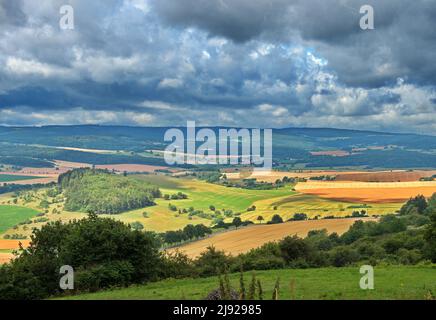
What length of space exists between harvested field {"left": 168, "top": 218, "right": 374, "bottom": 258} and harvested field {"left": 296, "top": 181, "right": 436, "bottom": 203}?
713 inches

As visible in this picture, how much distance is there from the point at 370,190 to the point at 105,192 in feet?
285

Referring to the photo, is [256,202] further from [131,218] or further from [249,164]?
[249,164]

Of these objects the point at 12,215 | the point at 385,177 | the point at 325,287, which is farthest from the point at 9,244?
the point at 385,177

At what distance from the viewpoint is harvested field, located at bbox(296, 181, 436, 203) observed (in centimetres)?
11381

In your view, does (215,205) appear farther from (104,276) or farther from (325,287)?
(325,287)

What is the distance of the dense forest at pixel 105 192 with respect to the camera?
139375 mm

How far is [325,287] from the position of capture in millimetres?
25297

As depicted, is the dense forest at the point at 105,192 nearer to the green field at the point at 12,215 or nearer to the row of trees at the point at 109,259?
the green field at the point at 12,215

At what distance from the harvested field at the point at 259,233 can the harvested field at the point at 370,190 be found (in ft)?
59.4

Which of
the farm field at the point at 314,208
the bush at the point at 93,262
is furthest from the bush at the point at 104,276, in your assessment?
the farm field at the point at 314,208

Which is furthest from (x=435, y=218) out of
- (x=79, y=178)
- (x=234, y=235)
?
(x=79, y=178)

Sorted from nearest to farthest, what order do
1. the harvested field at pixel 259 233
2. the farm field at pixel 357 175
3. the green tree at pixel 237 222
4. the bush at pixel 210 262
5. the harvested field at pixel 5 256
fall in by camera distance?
the bush at pixel 210 262
the harvested field at pixel 259 233
the harvested field at pixel 5 256
the green tree at pixel 237 222
the farm field at pixel 357 175

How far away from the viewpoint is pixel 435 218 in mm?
38469
